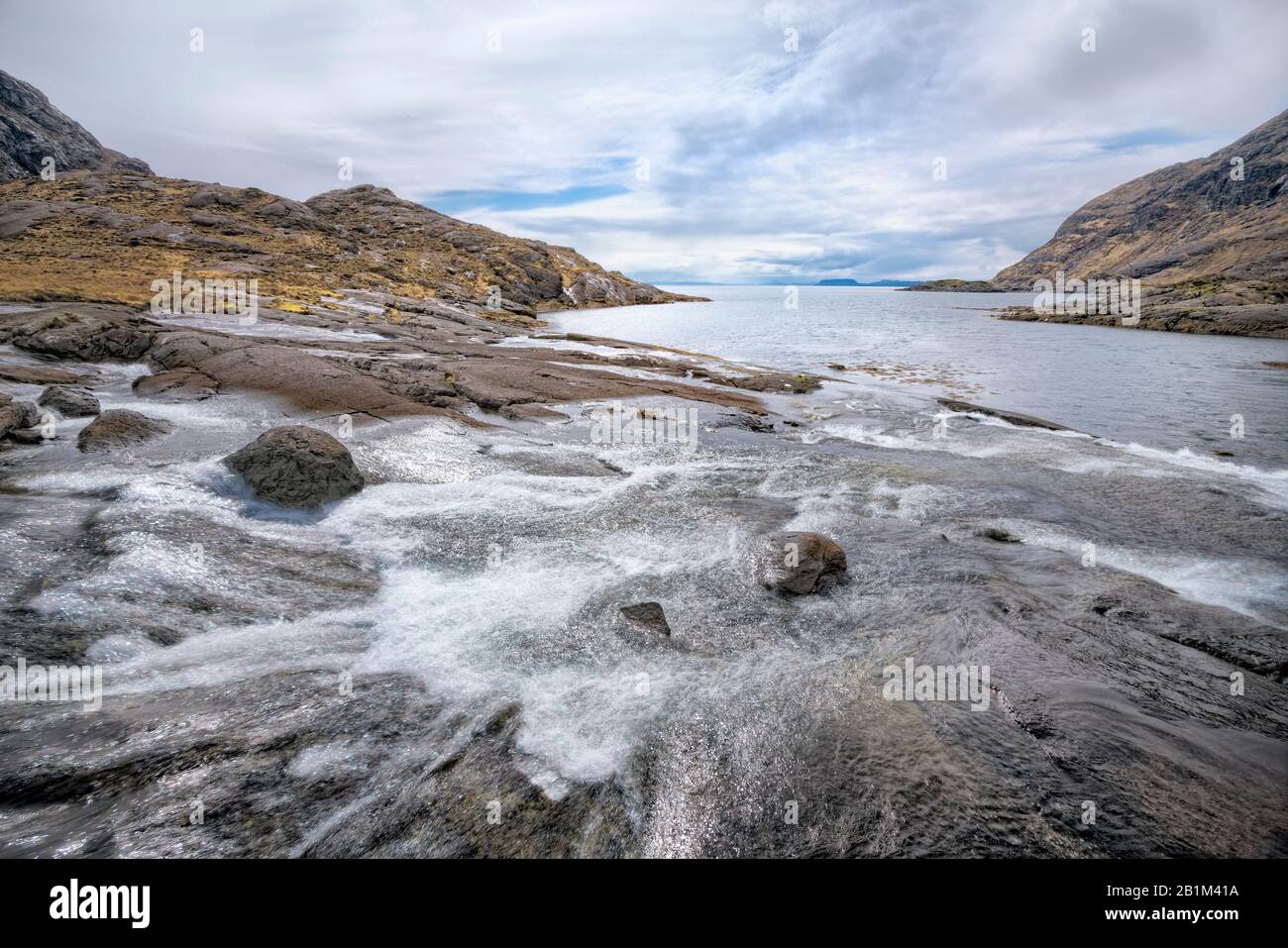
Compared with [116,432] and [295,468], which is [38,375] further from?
[295,468]

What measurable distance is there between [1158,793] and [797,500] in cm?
Result: 846

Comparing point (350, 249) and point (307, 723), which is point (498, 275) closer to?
point (350, 249)

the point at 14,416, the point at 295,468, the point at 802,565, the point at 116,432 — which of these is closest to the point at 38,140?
the point at 14,416

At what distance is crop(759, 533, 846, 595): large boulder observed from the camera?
8.76 metres

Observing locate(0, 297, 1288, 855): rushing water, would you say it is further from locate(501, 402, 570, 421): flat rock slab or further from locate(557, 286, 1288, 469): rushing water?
locate(557, 286, 1288, 469): rushing water

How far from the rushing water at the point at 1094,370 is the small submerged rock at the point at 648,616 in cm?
2034

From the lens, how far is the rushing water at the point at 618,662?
471cm

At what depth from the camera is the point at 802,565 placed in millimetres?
8859

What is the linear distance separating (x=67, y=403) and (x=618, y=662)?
54.3ft

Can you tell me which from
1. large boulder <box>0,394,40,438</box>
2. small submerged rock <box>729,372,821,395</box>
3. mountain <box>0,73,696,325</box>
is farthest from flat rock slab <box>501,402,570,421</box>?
mountain <box>0,73,696,325</box>
